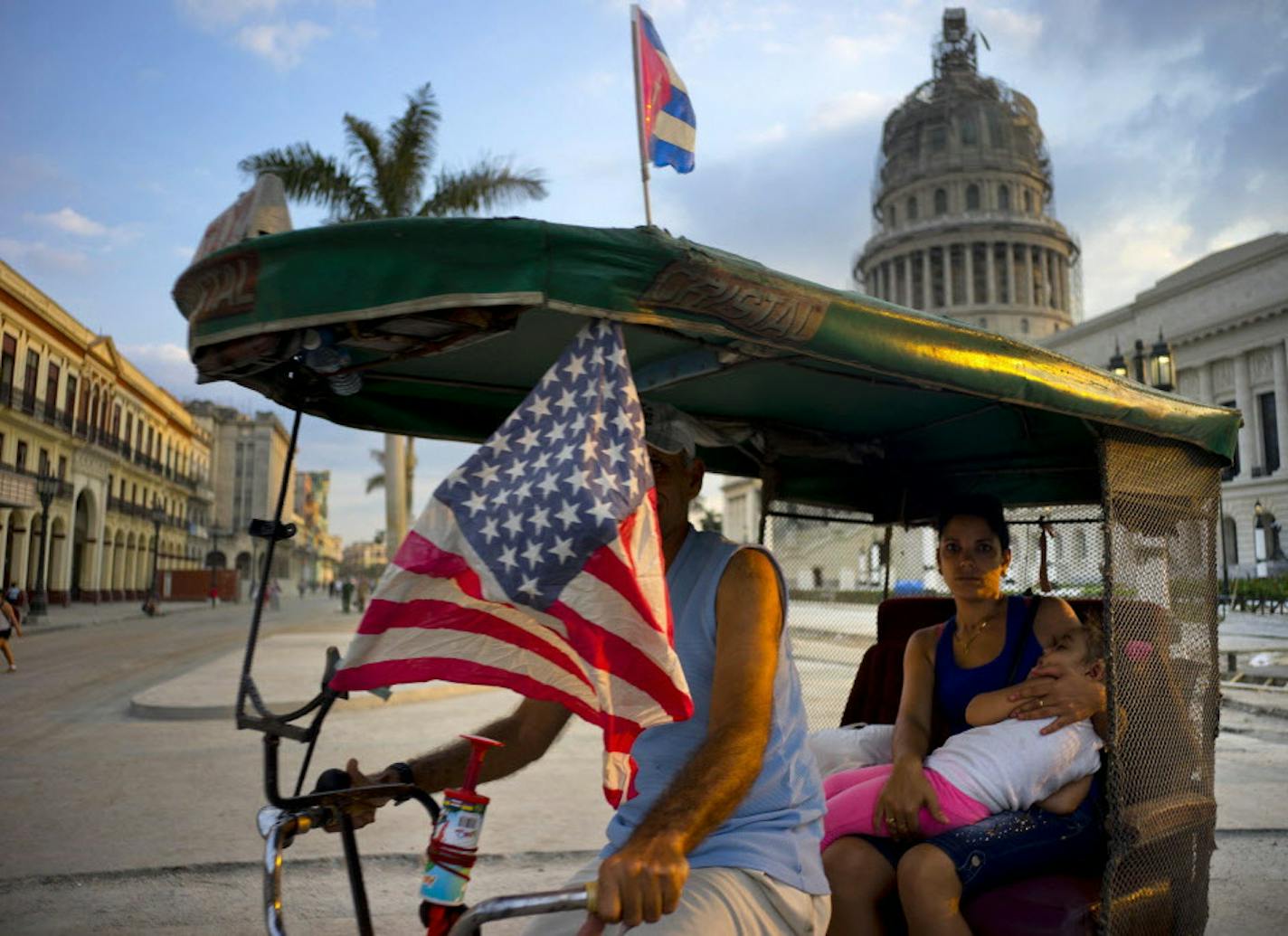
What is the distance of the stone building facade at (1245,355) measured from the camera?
49656 mm

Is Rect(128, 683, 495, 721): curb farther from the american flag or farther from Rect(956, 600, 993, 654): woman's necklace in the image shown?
the american flag

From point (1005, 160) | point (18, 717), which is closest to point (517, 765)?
point (18, 717)

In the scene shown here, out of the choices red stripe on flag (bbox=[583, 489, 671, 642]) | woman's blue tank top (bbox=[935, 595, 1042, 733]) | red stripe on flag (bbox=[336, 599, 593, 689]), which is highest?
red stripe on flag (bbox=[583, 489, 671, 642])

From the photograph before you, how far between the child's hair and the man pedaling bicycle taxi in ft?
5.20

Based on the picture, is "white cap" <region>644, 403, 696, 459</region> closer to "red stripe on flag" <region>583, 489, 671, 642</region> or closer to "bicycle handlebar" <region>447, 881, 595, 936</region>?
"red stripe on flag" <region>583, 489, 671, 642</region>

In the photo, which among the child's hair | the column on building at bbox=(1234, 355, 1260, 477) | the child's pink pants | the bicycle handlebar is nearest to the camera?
the bicycle handlebar

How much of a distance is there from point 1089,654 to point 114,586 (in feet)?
192

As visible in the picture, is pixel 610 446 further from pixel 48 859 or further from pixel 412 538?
pixel 48 859

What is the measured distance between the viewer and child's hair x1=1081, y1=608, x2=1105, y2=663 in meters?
3.37

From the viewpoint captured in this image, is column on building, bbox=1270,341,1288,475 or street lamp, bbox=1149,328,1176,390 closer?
street lamp, bbox=1149,328,1176,390

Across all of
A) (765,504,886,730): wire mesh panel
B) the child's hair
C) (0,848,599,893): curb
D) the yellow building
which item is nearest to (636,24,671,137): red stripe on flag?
(765,504,886,730): wire mesh panel

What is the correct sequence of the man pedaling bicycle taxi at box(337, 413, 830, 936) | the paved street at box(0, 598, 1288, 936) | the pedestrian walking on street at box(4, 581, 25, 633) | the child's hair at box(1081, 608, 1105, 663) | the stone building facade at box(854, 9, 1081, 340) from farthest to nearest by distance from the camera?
the stone building facade at box(854, 9, 1081, 340) → the pedestrian walking on street at box(4, 581, 25, 633) → the paved street at box(0, 598, 1288, 936) → the child's hair at box(1081, 608, 1105, 663) → the man pedaling bicycle taxi at box(337, 413, 830, 936)

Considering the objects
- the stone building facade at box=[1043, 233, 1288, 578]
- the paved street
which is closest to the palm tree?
the paved street

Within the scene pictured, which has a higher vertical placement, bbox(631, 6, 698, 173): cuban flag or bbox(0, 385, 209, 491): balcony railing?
bbox(0, 385, 209, 491): balcony railing
